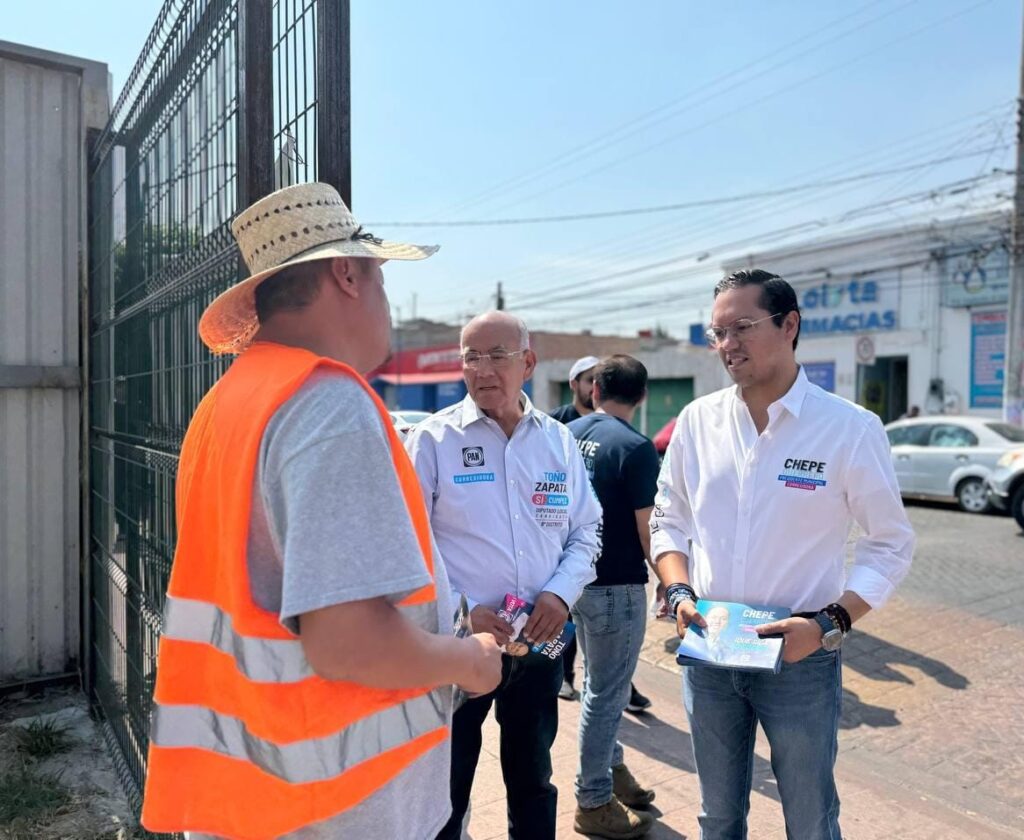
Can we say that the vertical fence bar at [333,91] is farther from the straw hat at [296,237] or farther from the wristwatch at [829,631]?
the wristwatch at [829,631]

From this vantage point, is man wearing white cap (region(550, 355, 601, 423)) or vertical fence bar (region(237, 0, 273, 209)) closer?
vertical fence bar (region(237, 0, 273, 209))

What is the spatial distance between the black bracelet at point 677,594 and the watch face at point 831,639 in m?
0.44

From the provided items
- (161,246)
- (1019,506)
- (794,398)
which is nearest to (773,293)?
(794,398)

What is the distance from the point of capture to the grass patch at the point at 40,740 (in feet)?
12.6

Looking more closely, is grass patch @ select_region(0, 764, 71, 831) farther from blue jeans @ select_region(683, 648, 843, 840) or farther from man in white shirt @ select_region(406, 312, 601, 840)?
blue jeans @ select_region(683, 648, 843, 840)

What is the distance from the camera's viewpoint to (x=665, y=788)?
4070 millimetres

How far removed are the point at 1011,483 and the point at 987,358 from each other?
1279 centimetres

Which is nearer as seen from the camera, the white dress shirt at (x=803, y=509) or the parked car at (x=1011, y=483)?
the white dress shirt at (x=803, y=509)

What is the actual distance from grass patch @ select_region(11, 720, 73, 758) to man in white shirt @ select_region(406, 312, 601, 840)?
7.47ft

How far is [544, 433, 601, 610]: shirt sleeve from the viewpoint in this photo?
283cm

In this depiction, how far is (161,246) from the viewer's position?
3246 mm

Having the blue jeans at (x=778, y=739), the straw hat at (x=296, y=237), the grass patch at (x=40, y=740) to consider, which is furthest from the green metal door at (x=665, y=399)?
the straw hat at (x=296, y=237)

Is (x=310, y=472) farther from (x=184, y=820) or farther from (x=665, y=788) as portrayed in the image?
(x=665, y=788)

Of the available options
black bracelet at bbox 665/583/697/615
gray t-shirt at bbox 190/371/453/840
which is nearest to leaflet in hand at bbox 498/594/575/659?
black bracelet at bbox 665/583/697/615
